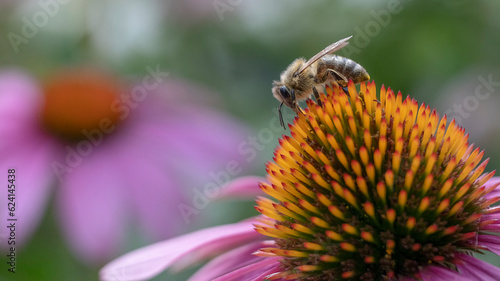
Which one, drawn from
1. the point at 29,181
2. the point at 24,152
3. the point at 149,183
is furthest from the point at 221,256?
the point at 24,152

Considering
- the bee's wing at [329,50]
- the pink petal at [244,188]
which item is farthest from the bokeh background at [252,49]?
the bee's wing at [329,50]

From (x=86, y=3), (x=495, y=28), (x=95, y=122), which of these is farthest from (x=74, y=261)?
(x=495, y=28)

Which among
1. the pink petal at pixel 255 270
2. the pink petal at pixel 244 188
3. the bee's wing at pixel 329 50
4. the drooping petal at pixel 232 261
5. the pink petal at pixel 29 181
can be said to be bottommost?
the pink petal at pixel 255 270

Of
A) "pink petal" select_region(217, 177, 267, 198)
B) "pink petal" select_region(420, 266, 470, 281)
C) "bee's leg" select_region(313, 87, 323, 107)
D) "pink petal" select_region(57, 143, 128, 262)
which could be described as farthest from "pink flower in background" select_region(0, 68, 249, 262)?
"pink petal" select_region(420, 266, 470, 281)

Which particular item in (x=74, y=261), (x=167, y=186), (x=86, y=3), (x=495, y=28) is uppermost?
(x=86, y=3)

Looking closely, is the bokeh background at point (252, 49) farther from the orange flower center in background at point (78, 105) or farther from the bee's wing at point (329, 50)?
the bee's wing at point (329, 50)

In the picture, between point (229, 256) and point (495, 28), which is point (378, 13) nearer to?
point (495, 28)
